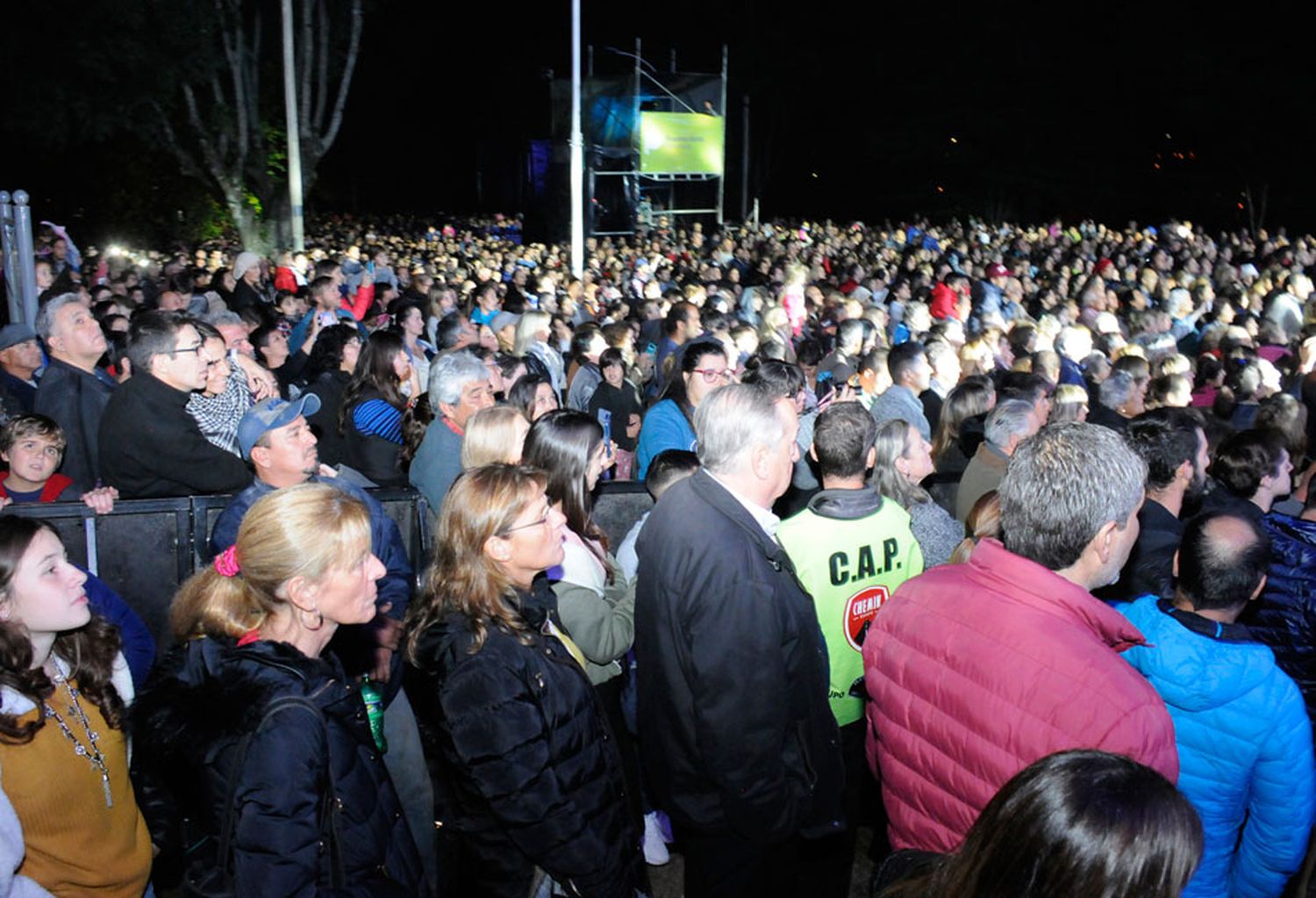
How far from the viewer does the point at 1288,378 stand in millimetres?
7992

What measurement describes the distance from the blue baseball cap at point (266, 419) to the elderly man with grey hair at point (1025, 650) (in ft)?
8.18

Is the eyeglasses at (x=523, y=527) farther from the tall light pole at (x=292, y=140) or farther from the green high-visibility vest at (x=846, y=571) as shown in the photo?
the tall light pole at (x=292, y=140)

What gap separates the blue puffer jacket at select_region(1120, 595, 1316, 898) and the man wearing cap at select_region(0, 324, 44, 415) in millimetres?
6218

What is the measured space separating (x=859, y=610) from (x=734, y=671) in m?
1.01

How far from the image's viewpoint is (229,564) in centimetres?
263

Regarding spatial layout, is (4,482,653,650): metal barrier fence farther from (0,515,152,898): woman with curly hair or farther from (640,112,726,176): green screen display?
(640,112,726,176): green screen display

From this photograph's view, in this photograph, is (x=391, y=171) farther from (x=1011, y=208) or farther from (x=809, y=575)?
(x=809, y=575)

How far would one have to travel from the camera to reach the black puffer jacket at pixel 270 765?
85.2 inches

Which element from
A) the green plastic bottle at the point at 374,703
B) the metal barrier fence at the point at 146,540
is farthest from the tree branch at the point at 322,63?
the green plastic bottle at the point at 374,703

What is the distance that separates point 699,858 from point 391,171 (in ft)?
185

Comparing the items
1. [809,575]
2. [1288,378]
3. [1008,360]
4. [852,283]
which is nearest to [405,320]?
[1008,360]

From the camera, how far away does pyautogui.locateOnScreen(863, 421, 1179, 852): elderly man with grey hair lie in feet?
7.31

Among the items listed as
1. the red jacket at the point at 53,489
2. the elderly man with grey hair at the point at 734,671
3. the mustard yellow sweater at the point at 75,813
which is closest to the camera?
the mustard yellow sweater at the point at 75,813

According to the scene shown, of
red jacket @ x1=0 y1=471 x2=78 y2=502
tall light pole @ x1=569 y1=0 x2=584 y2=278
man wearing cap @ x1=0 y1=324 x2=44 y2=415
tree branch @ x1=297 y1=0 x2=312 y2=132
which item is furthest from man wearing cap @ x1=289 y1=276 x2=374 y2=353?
tree branch @ x1=297 y1=0 x2=312 y2=132
